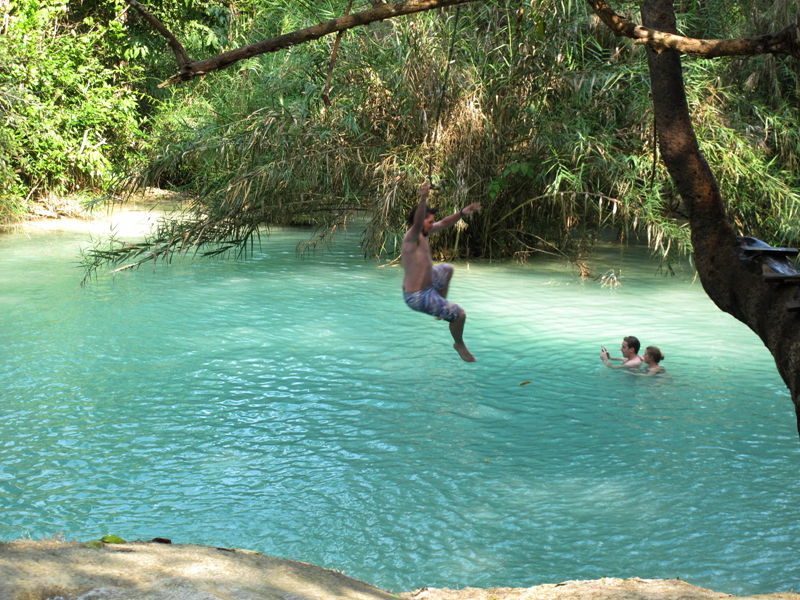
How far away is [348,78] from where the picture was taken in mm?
16688

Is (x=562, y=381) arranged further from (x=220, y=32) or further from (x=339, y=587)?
(x=220, y=32)

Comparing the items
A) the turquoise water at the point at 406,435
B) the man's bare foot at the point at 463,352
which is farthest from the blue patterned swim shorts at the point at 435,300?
the turquoise water at the point at 406,435

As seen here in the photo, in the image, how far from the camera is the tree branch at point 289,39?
13.8 feet

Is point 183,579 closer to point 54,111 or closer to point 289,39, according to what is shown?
point 289,39

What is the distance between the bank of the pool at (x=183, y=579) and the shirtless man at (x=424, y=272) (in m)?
2.74

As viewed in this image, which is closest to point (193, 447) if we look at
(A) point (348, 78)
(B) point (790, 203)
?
(A) point (348, 78)

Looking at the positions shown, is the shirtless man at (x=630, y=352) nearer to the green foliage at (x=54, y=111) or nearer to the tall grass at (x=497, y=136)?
the tall grass at (x=497, y=136)

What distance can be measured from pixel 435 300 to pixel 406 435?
69.5 inches

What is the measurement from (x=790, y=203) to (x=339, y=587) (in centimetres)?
1319

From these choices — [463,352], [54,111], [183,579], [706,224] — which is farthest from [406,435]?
[54,111]

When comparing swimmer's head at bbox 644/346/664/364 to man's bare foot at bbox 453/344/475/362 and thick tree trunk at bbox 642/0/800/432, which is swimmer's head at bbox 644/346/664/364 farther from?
thick tree trunk at bbox 642/0/800/432

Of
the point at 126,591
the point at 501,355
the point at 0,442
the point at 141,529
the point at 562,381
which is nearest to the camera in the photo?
the point at 126,591

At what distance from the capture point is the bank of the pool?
3.75 m

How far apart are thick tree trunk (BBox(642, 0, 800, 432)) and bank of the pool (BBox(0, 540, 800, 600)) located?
1.52 metres
